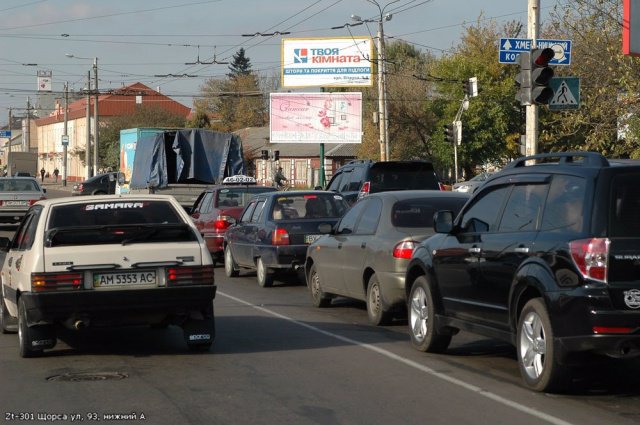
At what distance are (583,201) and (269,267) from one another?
390 inches

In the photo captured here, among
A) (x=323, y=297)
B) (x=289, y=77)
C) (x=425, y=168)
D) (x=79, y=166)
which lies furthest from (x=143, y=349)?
(x=79, y=166)

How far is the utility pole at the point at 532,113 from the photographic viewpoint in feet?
60.7

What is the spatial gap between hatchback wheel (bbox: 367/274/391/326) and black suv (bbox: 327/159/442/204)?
10284 millimetres

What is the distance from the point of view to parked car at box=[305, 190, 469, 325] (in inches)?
469

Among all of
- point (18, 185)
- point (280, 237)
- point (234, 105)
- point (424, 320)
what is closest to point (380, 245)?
point (424, 320)

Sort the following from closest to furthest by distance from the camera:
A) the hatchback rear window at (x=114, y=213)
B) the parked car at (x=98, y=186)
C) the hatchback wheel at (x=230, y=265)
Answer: the hatchback rear window at (x=114, y=213)
the hatchback wheel at (x=230, y=265)
the parked car at (x=98, y=186)

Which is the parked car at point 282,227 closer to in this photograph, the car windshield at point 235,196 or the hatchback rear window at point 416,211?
the car windshield at point 235,196

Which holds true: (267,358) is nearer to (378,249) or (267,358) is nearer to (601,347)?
(378,249)

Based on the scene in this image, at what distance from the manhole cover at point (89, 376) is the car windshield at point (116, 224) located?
1.26 m

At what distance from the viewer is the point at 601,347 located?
24.3 ft

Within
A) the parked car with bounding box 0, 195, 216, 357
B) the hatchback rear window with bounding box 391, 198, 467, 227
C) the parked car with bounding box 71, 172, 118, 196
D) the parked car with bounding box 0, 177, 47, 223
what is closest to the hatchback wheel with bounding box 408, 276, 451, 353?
the hatchback rear window with bounding box 391, 198, 467, 227

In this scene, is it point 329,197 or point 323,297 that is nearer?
point 323,297

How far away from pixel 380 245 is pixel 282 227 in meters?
4.80

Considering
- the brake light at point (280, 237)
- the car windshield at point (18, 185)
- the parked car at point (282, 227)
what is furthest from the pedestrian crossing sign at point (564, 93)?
the car windshield at point (18, 185)
